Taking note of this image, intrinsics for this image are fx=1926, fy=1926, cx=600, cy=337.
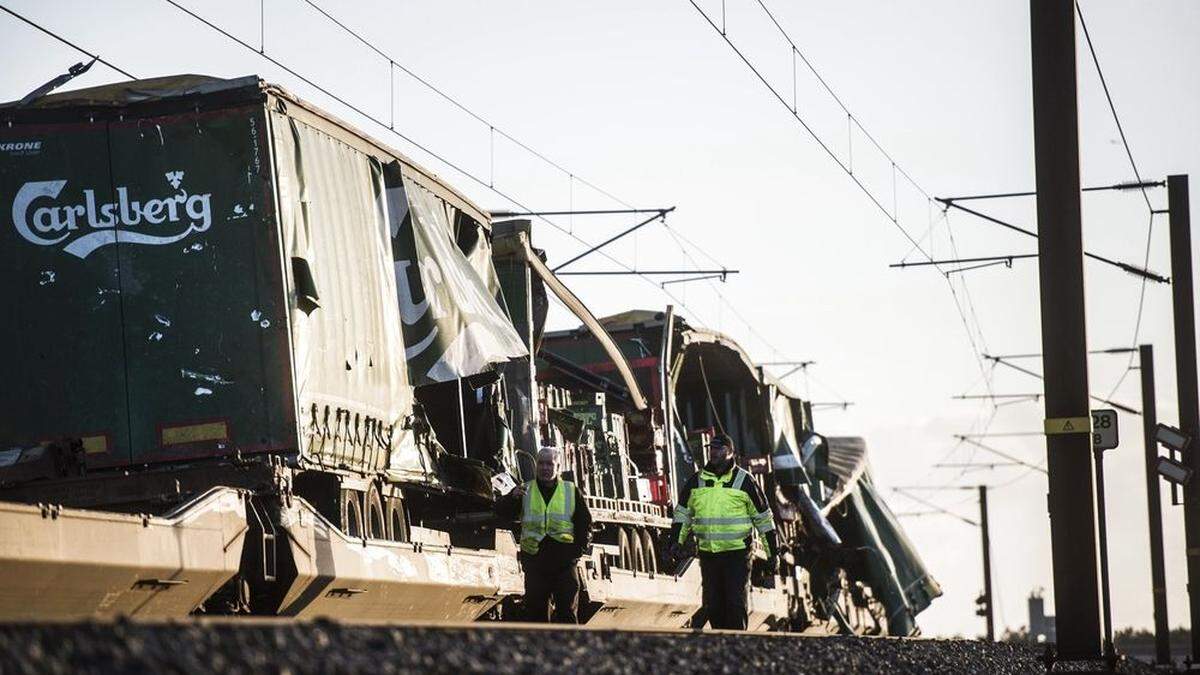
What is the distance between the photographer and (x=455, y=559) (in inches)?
584

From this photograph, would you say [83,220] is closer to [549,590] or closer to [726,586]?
[549,590]

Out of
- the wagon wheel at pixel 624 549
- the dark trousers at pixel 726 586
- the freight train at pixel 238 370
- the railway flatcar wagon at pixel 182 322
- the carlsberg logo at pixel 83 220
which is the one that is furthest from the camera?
the wagon wheel at pixel 624 549

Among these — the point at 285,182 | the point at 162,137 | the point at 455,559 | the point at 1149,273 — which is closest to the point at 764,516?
the point at 455,559

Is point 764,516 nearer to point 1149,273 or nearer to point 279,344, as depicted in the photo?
point 279,344

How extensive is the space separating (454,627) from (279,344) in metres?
5.01

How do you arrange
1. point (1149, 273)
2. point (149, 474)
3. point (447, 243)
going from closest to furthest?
point (149, 474) < point (447, 243) < point (1149, 273)

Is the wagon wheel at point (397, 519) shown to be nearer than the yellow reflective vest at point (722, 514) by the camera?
No

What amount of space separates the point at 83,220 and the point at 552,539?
404 centimetres

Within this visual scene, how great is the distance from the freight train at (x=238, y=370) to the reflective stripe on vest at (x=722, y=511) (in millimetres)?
774

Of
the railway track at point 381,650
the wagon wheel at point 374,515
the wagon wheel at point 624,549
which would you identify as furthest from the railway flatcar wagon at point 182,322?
the wagon wheel at point 624,549

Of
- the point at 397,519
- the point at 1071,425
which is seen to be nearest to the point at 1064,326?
the point at 1071,425

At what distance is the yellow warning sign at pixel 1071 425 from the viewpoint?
14883mm

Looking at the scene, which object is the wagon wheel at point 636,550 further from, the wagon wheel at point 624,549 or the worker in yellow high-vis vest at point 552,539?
the worker in yellow high-vis vest at point 552,539

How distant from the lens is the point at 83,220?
1345 cm
